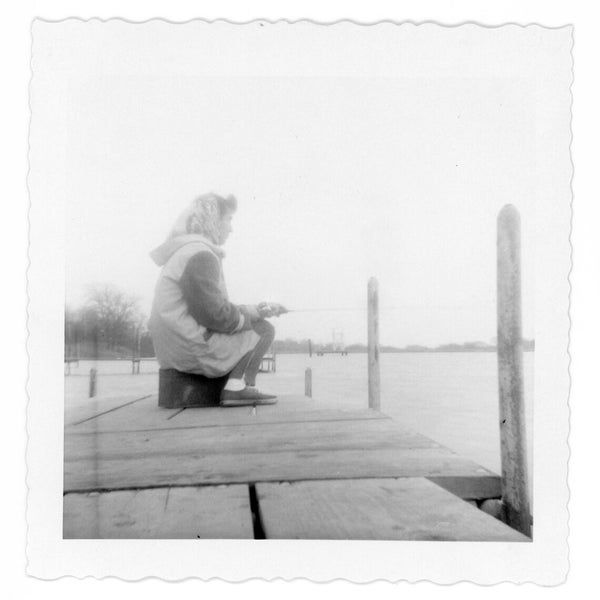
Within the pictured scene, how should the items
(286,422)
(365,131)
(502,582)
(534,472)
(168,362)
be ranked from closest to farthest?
(502,582), (534,472), (365,131), (286,422), (168,362)

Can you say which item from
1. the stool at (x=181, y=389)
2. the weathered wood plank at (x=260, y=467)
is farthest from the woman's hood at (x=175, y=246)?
the weathered wood plank at (x=260, y=467)

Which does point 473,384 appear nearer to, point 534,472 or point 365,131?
point 534,472

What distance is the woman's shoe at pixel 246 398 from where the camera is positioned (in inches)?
84.6

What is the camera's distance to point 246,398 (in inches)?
86.1

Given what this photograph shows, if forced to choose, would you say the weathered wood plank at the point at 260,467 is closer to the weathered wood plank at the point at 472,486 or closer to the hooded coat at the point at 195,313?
the weathered wood plank at the point at 472,486

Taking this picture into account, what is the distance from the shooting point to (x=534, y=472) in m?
1.38

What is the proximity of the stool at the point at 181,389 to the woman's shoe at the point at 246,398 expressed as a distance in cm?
6

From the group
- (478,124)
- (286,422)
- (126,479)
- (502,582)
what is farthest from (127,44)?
(502,582)

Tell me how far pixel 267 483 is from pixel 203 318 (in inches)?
39.0

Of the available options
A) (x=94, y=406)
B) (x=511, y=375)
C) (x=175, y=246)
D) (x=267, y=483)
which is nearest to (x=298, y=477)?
(x=267, y=483)

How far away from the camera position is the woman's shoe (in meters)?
2.15

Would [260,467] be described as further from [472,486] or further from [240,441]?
[472,486]

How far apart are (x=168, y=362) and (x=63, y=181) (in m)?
0.80

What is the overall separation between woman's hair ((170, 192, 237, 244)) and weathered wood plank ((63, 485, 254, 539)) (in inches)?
32.2
